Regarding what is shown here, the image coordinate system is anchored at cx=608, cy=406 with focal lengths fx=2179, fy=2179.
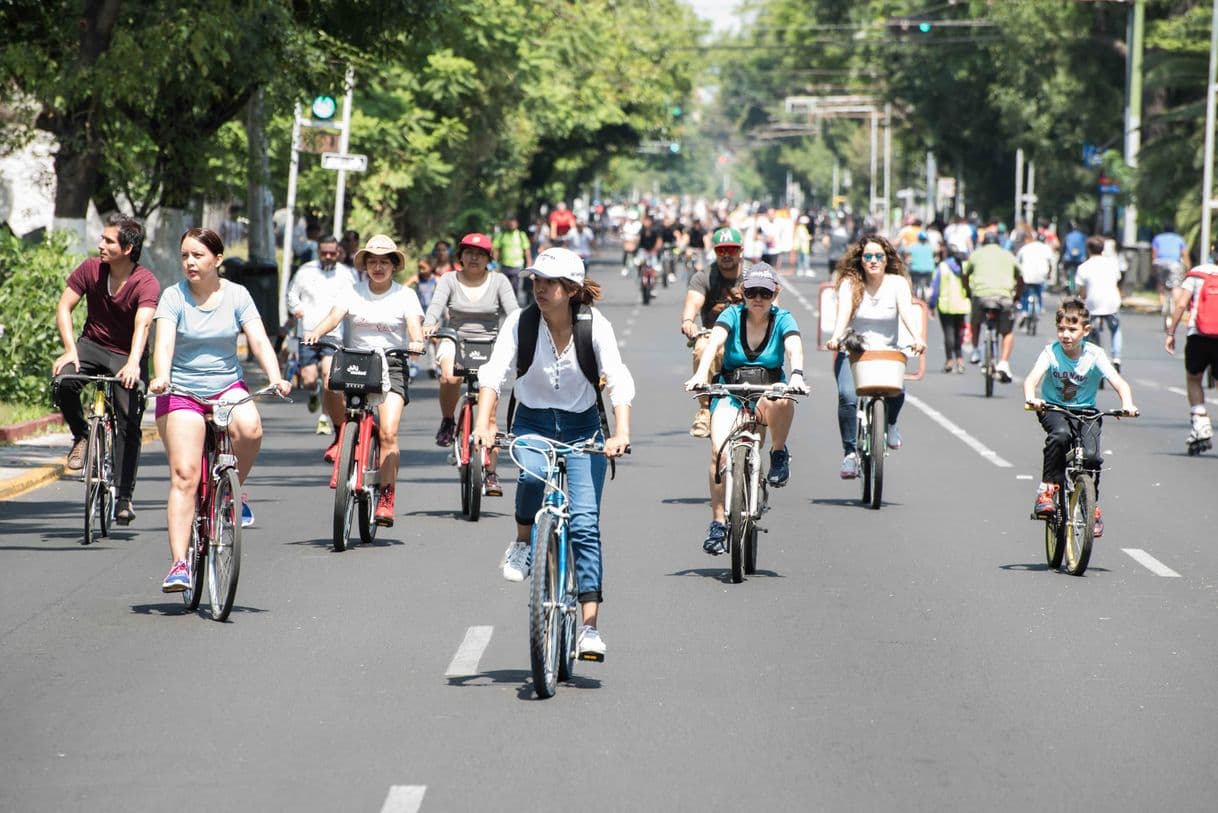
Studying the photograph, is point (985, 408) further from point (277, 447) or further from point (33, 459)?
point (33, 459)

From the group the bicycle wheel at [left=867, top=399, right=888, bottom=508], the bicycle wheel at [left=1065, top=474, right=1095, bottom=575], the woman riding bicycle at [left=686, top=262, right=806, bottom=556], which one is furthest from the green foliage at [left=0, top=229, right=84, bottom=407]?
the bicycle wheel at [left=1065, top=474, right=1095, bottom=575]

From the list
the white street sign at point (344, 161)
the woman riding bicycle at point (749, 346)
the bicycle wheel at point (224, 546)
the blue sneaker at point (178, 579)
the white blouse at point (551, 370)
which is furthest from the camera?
the white street sign at point (344, 161)

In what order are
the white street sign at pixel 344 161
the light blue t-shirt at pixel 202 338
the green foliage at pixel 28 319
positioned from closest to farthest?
1. the light blue t-shirt at pixel 202 338
2. the green foliage at pixel 28 319
3. the white street sign at pixel 344 161

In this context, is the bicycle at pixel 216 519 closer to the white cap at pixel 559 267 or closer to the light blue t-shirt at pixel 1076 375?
the white cap at pixel 559 267

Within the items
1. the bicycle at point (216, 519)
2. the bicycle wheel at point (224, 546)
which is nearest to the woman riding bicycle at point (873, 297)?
the bicycle at point (216, 519)

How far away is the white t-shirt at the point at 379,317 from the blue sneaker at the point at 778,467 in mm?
2306

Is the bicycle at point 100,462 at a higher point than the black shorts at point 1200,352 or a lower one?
lower

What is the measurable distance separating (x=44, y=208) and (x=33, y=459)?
36805mm

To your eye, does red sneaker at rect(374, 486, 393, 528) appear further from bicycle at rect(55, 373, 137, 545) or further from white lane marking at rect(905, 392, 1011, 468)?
white lane marking at rect(905, 392, 1011, 468)

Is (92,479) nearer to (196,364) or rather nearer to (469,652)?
(196,364)

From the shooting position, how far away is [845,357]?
15.5 metres

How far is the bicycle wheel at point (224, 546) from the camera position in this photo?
9688mm

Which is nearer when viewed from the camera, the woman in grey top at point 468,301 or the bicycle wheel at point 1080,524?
the bicycle wheel at point 1080,524

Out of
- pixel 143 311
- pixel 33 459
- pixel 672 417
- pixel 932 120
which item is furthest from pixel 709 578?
Answer: pixel 932 120
